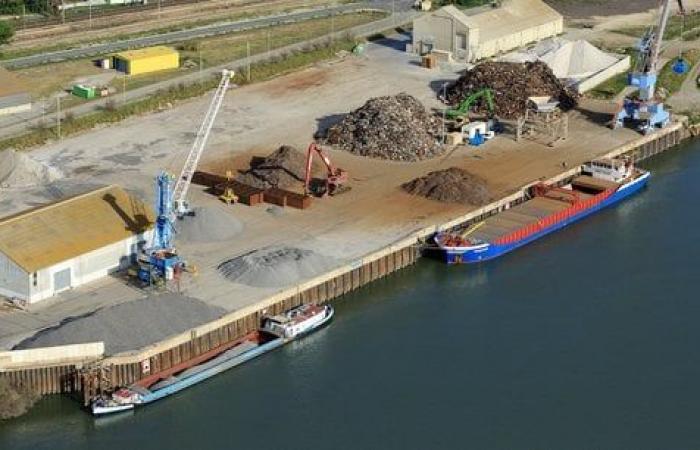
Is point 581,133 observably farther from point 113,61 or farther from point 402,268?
point 113,61

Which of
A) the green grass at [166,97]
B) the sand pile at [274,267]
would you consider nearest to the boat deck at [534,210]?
the sand pile at [274,267]

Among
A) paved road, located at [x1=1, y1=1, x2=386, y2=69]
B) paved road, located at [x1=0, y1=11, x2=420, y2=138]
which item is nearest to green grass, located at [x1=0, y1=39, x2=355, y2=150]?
paved road, located at [x1=0, y1=11, x2=420, y2=138]

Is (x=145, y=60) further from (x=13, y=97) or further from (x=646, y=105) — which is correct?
(x=646, y=105)

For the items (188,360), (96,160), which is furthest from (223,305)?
(96,160)

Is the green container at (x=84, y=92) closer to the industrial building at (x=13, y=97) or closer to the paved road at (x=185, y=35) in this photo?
the industrial building at (x=13, y=97)

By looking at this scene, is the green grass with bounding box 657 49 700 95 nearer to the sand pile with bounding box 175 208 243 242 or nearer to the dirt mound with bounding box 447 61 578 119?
the dirt mound with bounding box 447 61 578 119

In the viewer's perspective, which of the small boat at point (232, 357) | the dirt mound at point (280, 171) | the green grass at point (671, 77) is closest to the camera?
the small boat at point (232, 357)
